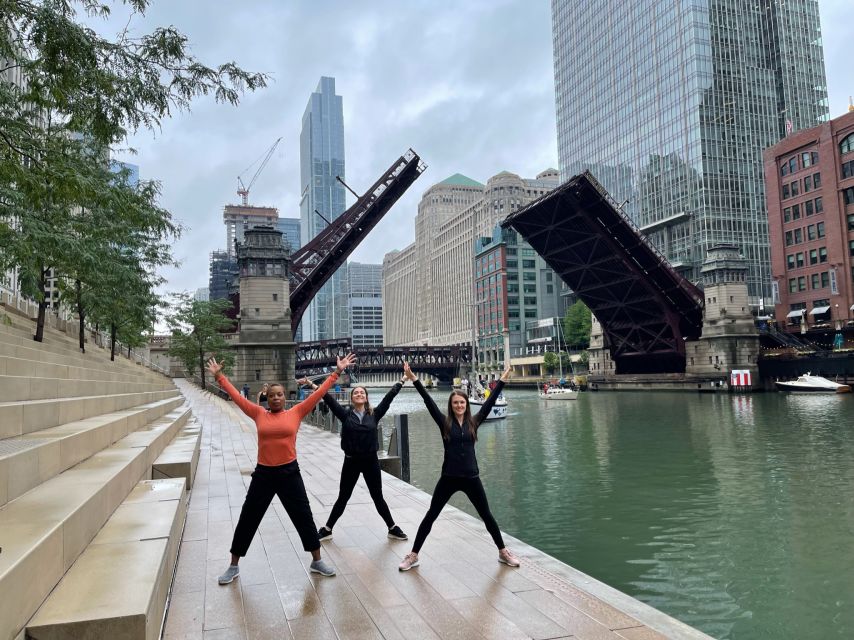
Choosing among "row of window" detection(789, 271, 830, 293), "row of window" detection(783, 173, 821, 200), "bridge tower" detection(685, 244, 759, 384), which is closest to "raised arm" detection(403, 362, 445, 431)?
"bridge tower" detection(685, 244, 759, 384)

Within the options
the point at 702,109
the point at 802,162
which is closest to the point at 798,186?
the point at 802,162

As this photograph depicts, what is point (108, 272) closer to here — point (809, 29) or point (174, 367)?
point (174, 367)

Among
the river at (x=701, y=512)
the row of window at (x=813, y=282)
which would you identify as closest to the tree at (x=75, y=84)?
the river at (x=701, y=512)

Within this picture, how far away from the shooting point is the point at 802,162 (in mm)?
60906

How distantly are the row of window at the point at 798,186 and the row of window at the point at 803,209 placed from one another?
1.17 metres

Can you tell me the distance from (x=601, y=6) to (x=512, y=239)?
40293mm

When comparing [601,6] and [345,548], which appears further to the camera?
[601,6]

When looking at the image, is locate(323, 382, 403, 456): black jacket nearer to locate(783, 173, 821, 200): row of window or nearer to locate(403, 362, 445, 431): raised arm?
locate(403, 362, 445, 431): raised arm

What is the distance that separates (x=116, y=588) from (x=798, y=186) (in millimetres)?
69976

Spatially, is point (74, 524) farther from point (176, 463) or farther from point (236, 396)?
point (176, 463)

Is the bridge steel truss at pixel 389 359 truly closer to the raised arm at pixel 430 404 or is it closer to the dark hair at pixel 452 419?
the raised arm at pixel 430 404

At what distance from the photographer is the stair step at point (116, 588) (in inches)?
127

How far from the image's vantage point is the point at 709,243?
8094cm

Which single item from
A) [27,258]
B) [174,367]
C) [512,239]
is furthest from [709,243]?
[27,258]
